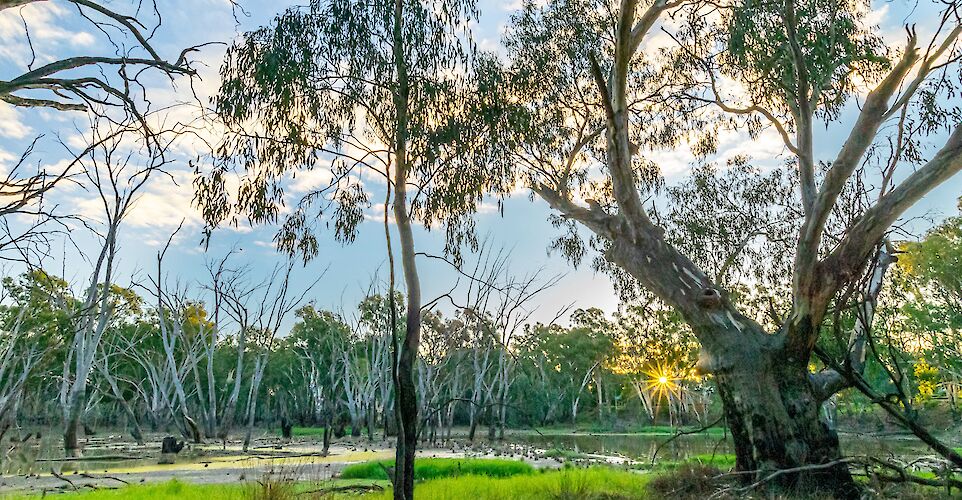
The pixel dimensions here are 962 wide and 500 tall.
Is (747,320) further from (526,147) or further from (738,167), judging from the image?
(738,167)

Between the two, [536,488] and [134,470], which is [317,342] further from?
[536,488]

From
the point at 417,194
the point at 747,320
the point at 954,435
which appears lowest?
the point at 954,435

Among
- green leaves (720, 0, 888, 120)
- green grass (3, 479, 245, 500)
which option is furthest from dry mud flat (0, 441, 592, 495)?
green leaves (720, 0, 888, 120)

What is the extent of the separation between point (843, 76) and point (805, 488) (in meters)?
5.73

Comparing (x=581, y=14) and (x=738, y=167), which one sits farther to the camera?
(x=738, y=167)

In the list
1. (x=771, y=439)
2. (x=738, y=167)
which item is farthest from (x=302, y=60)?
(x=738, y=167)

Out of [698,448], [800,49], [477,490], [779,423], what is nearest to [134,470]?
[477,490]

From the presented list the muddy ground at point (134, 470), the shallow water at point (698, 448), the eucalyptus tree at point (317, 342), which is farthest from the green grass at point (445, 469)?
the eucalyptus tree at point (317, 342)

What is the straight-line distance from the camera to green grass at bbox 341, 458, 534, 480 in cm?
883

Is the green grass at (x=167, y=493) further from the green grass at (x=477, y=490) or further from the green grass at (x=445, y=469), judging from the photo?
the green grass at (x=445, y=469)

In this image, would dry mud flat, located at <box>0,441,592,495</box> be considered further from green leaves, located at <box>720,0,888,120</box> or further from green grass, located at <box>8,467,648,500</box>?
green leaves, located at <box>720,0,888,120</box>

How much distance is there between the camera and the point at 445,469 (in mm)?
9125

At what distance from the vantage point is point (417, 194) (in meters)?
6.85

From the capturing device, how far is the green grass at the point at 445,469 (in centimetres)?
883
